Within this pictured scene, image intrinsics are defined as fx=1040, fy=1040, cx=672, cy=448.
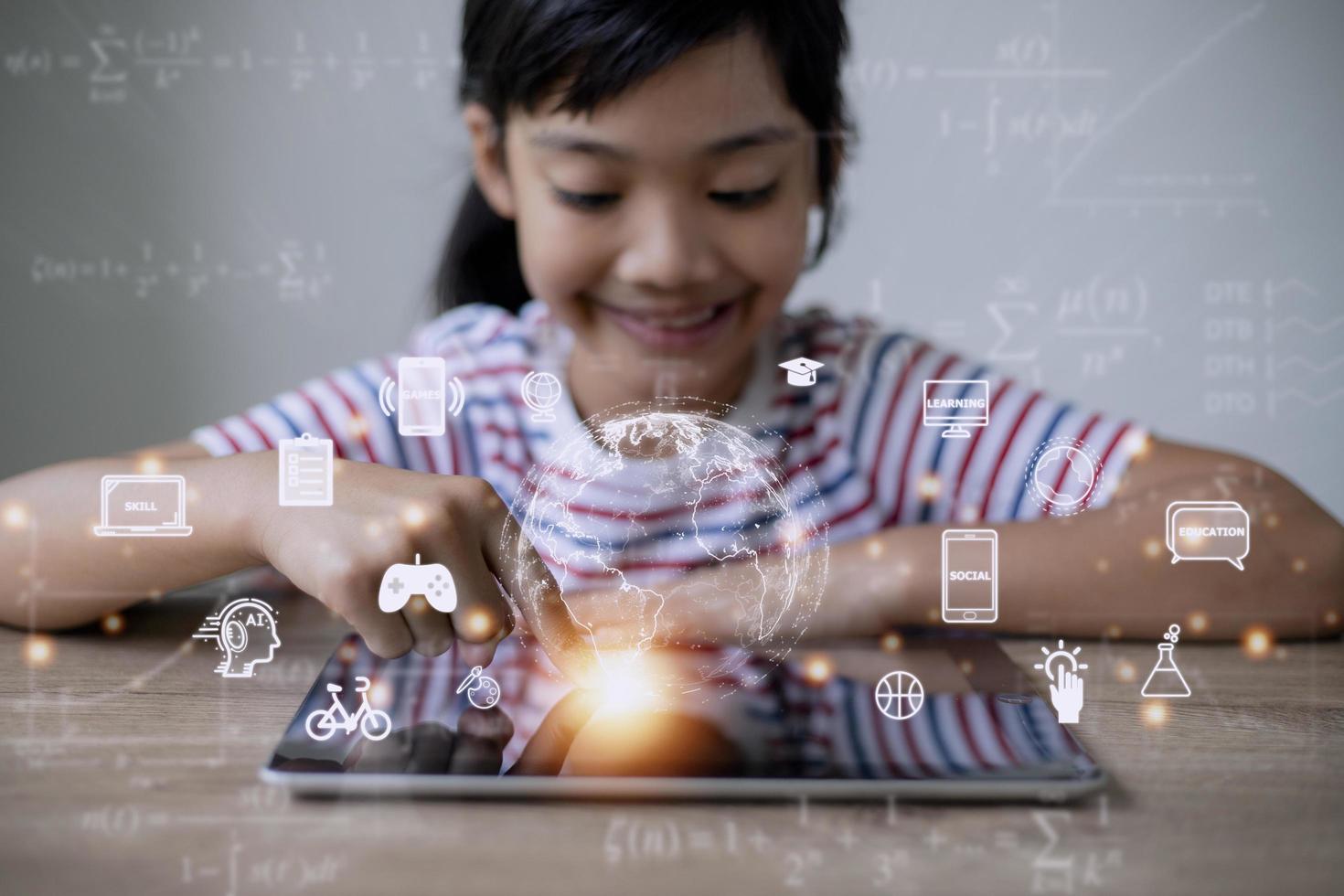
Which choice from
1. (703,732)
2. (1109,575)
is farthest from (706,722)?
(1109,575)

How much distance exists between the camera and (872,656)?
514 millimetres

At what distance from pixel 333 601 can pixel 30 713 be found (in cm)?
14

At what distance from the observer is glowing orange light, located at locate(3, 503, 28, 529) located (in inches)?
20.9

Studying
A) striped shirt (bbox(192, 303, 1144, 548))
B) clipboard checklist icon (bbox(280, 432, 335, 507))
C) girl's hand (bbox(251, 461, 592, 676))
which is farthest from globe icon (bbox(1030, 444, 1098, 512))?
clipboard checklist icon (bbox(280, 432, 335, 507))

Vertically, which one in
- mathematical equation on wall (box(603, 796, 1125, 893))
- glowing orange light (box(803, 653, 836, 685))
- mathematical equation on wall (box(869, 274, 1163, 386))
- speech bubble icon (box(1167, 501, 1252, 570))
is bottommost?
mathematical equation on wall (box(603, 796, 1125, 893))

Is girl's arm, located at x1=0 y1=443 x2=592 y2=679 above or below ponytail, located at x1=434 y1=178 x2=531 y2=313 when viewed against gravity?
below

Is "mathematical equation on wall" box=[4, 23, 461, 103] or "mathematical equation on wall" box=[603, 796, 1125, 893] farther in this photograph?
"mathematical equation on wall" box=[4, 23, 461, 103]

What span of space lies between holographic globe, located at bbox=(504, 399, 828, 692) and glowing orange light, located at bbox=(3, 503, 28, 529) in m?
0.25

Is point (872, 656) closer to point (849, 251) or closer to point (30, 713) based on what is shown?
point (849, 251)

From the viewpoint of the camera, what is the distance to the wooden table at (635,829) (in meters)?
0.35

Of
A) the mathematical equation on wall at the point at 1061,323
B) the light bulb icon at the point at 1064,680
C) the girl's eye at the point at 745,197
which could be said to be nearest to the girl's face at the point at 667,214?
the girl's eye at the point at 745,197

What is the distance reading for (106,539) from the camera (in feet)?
1.70

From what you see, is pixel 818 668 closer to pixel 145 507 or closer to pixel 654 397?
pixel 654 397

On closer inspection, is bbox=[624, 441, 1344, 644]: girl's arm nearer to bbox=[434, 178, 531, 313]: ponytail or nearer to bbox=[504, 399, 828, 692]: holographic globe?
bbox=[504, 399, 828, 692]: holographic globe
